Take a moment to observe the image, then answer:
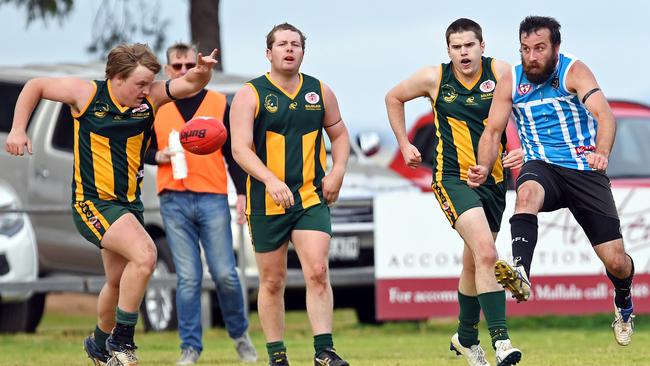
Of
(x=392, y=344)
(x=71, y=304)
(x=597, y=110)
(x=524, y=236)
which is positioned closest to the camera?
(x=597, y=110)

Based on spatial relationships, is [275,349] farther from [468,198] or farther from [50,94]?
[50,94]

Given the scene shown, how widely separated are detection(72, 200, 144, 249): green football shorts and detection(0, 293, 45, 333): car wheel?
6.98 meters

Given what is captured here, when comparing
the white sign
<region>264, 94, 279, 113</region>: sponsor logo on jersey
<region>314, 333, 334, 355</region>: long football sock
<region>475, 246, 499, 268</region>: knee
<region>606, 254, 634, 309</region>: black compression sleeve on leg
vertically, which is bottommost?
the white sign

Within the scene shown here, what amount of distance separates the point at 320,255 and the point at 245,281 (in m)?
5.18

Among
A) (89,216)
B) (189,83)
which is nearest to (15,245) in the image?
(89,216)

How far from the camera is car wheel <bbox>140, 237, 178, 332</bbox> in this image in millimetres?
14742

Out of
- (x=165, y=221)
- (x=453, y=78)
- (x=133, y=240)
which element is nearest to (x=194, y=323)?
(x=165, y=221)

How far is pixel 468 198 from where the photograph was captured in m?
9.40

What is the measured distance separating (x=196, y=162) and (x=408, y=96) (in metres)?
2.24

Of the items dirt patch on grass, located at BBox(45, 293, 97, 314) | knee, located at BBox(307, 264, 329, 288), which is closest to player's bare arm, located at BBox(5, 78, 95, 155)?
knee, located at BBox(307, 264, 329, 288)

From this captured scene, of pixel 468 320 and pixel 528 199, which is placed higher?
pixel 528 199

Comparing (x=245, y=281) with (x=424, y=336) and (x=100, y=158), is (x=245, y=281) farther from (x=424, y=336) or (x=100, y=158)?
(x=100, y=158)

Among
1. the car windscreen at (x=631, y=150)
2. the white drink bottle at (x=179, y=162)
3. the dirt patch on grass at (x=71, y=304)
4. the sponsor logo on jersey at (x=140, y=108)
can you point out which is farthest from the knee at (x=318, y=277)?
the dirt patch on grass at (x=71, y=304)

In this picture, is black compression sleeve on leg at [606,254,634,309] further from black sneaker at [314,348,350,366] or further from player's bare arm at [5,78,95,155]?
player's bare arm at [5,78,95,155]
